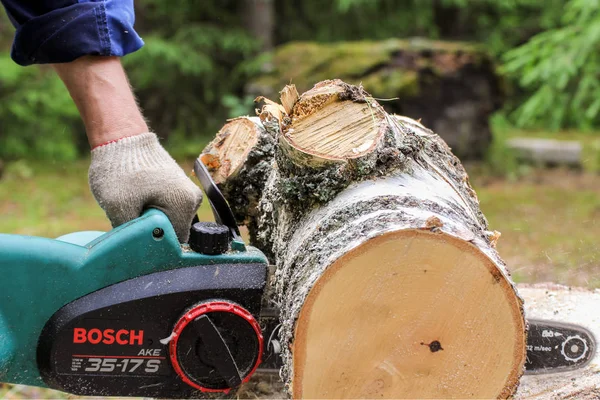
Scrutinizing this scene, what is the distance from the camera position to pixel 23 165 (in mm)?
7656

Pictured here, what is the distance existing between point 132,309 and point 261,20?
7.23 metres

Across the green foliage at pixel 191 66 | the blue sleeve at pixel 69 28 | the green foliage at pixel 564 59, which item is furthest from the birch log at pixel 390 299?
the green foliage at pixel 191 66

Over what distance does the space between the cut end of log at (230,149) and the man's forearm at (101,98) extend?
0.50 m

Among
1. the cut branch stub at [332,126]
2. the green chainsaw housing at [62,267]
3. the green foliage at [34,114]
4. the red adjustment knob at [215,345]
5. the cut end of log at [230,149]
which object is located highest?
the cut branch stub at [332,126]

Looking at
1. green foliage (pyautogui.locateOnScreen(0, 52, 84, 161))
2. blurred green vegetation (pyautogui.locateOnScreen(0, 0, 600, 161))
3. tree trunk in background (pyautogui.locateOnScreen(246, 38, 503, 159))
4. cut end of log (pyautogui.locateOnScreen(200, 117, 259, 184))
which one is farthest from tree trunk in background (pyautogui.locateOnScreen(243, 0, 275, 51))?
cut end of log (pyautogui.locateOnScreen(200, 117, 259, 184))

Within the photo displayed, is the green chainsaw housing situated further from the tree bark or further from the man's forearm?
the tree bark

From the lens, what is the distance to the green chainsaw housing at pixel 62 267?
1.72 meters

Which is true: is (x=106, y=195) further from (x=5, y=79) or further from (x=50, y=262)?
(x=5, y=79)

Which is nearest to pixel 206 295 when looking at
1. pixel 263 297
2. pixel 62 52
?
pixel 263 297

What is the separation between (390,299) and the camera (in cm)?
152

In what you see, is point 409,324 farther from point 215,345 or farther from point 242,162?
point 242,162

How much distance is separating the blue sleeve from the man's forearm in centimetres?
4

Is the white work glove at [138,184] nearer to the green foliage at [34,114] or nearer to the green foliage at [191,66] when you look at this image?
the green foliage at [34,114]

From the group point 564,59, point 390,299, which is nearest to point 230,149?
point 390,299
